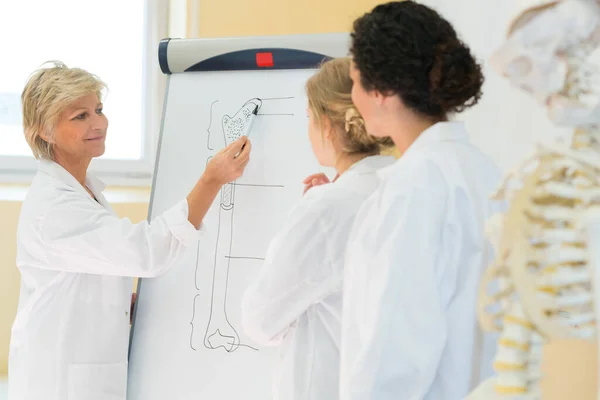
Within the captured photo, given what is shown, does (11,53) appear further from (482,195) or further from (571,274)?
(571,274)

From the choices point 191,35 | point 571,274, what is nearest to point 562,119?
point 571,274

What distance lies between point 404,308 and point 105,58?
96.6 inches

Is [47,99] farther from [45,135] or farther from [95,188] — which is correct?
[95,188]

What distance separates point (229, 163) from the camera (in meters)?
1.67

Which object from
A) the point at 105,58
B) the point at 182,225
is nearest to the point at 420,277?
the point at 182,225

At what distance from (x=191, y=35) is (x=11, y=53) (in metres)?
0.90

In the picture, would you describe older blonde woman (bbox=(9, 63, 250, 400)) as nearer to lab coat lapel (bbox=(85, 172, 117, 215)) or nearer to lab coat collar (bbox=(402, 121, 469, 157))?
lab coat lapel (bbox=(85, 172, 117, 215))

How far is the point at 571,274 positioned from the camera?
56 cm

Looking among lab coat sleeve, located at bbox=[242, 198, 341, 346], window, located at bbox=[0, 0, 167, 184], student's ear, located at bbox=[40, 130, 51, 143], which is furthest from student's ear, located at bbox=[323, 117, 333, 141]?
window, located at bbox=[0, 0, 167, 184]

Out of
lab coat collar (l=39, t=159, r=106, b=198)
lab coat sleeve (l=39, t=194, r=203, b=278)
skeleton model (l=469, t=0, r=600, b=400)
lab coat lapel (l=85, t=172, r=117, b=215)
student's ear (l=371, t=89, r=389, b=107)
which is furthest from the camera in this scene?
lab coat lapel (l=85, t=172, r=117, b=215)

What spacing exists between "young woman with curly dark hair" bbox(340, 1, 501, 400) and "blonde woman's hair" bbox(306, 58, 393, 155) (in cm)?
21

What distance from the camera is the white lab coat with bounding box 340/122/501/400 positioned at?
91cm

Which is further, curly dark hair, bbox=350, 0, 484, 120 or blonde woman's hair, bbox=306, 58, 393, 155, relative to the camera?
blonde woman's hair, bbox=306, 58, 393, 155

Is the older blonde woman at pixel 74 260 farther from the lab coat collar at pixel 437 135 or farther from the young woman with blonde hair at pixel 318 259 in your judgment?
the lab coat collar at pixel 437 135
